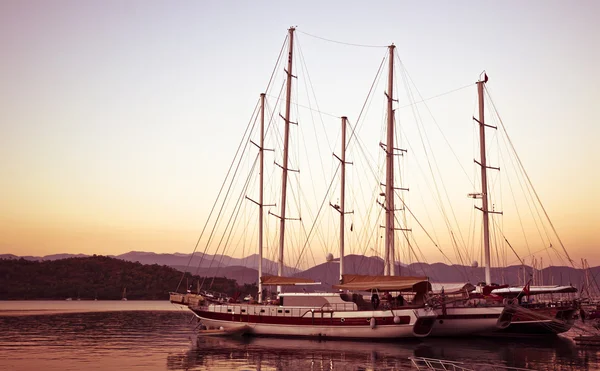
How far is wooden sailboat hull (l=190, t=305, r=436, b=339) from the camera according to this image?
52.5m

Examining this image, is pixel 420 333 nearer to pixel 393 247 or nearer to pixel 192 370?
pixel 393 247

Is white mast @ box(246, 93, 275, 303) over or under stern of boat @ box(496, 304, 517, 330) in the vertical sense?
over

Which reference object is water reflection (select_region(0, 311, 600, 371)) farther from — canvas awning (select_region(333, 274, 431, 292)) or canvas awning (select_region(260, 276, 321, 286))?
canvas awning (select_region(260, 276, 321, 286))

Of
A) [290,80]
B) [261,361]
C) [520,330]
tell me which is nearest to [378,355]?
[261,361]

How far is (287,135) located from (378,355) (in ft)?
93.9

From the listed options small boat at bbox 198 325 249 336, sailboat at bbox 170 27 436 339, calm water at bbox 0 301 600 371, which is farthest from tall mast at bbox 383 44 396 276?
small boat at bbox 198 325 249 336

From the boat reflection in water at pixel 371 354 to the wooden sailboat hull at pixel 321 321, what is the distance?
2.98 ft

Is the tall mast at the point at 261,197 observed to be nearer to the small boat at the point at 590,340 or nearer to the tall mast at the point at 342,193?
the tall mast at the point at 342,193

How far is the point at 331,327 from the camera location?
5541cm

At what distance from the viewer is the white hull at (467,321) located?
5438 centimetres

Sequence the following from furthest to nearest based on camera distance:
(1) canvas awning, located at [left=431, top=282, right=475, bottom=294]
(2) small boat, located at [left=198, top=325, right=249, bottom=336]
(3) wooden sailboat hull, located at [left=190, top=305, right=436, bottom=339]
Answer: (2) small boat, located at [left=198, top=325, right=249, bottom=336] → (1) canvas awning, located at [left=431, top=282, right=475, bottom=294] → (3) wooden sailboat hull, located at [left=190, top=305, right=436, bottom=339]

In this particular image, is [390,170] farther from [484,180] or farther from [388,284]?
[388,284]

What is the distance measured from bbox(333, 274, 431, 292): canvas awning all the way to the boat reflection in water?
479cm

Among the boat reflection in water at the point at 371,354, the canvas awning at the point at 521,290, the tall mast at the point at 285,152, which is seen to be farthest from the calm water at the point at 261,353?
the tall mast at the point at 285,152
